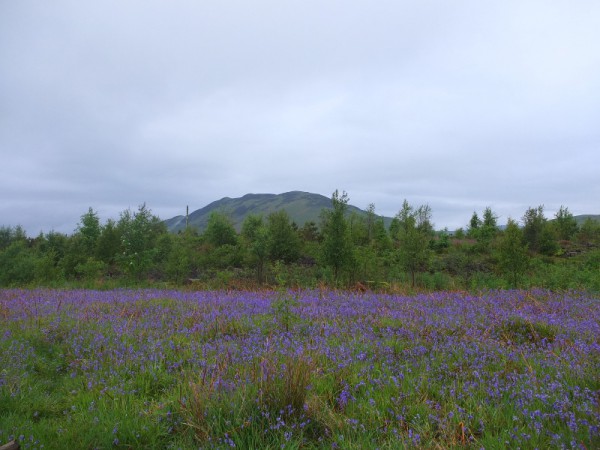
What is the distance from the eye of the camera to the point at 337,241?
13.7m

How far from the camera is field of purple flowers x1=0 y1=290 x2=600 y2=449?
2.83 m

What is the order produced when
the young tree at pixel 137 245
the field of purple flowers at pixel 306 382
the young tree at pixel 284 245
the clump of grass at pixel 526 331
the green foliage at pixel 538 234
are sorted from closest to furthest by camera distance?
the field of purple flowers at pixel 306 382 → the clump of grass at pixel 526 331 → the young tree at pixel 137 245 → the young tree at pixel 284 245 → the green foliage at pixel 538 234

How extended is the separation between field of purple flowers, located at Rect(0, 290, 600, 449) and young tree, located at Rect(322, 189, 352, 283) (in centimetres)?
720

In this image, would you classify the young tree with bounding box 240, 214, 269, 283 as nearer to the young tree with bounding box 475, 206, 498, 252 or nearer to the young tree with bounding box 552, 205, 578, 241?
the young tree with bounding box 475, 206, 498, 252

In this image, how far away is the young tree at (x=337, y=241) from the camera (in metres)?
13.8

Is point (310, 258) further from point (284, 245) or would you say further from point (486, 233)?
point (486, 233)

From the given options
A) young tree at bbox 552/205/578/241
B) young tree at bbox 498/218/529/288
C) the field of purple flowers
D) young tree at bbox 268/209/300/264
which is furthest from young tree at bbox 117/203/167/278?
young tree at bbox 552/205/578/241

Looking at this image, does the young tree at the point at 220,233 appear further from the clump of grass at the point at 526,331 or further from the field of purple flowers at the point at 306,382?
the clump of grass at the point at 526,331

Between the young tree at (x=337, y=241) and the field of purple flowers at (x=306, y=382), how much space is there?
23.6 ft

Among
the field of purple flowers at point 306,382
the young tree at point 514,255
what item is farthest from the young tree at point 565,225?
the field of purple flowers at point 306,382

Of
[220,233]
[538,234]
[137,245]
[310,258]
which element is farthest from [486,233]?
[137,245]

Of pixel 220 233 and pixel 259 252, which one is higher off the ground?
pixel 220 233

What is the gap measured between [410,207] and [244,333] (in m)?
33.5

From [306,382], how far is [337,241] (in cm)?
1057
